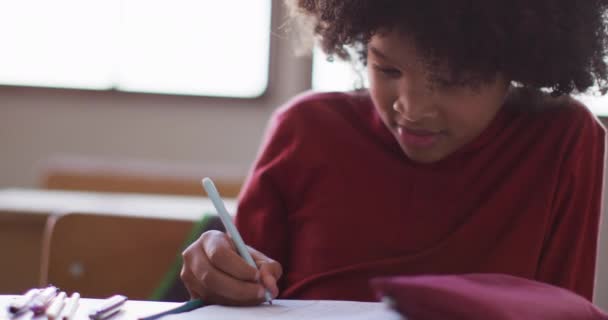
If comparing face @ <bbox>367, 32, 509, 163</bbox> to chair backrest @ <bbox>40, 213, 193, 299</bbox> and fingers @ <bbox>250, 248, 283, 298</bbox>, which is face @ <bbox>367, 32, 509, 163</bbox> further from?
chair backrest @ <bbox>40, 213, 193, 299</bbox>

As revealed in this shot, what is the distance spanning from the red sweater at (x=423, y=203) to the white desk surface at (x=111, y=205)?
45 centimetres

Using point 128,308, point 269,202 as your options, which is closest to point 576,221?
point 269,202

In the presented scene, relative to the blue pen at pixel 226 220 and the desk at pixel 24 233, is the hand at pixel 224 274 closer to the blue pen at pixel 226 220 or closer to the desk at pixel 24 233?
the blue pen at pixel 226 220

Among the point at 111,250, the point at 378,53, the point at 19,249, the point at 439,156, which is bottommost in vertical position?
the point at 19,249

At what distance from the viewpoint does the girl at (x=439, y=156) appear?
796 millimetres

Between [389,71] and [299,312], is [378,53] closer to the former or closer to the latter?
[389,71]

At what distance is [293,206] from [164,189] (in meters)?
1.67

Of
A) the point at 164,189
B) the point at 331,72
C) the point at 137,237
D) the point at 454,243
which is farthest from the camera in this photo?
the point at 331,72

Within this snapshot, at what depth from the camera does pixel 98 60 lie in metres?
2.97

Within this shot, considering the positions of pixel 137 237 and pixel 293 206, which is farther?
pixel 137 237

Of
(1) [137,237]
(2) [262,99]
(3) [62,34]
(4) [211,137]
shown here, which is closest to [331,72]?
(2) [262,99]

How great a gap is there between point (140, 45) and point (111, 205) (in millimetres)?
1538

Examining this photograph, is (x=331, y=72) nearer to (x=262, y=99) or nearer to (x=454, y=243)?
(x=262, y=99)

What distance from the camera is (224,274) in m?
0.67
